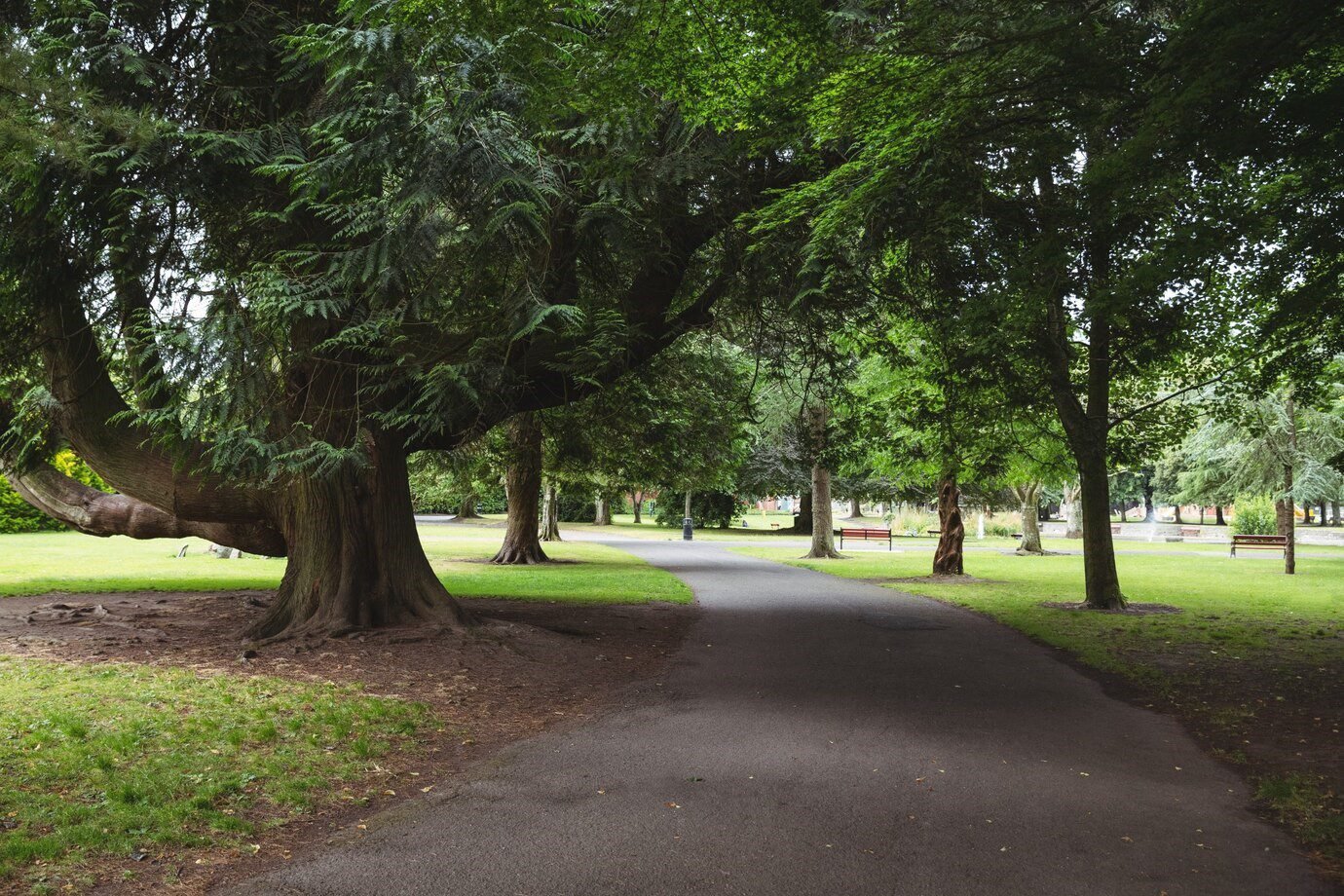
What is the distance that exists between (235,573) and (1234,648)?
18346 millimetres

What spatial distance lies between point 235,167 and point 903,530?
1693 inches

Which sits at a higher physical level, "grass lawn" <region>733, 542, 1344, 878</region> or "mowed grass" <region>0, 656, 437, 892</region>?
"mowed grass" <region>0, 656, 437, 892</region>

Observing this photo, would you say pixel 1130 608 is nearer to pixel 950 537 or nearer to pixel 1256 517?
pixel 950 537

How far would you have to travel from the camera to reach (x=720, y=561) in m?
25.8

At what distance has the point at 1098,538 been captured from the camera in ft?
49.0

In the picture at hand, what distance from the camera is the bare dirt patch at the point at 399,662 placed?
465 centimetres

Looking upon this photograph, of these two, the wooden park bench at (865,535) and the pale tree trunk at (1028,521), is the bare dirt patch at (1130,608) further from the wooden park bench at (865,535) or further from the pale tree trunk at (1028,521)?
the wooden park bench at (865,535)

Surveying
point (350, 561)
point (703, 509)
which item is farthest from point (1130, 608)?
point (703, 509)

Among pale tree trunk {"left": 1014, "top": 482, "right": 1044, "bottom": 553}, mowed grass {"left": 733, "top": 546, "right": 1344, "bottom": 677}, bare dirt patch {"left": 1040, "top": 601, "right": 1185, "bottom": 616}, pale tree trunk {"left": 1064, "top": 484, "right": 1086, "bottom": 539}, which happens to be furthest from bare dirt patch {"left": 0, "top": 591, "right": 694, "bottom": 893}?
pale tree trunk {"left": 1064, "top": 484, "right": 1086, "bottom": 539}

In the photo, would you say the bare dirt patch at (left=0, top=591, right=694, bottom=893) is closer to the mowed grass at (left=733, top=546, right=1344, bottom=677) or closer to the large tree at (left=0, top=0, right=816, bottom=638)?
the large tree at (left=0, top=0, right=816, bottom=638)

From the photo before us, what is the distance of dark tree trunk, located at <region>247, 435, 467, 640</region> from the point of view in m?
10.4

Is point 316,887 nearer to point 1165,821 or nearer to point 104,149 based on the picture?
point 1165,821

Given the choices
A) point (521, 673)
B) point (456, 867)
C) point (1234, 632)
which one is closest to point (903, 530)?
point (1234, 632)

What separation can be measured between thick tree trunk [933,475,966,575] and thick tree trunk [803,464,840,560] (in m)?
6.80
